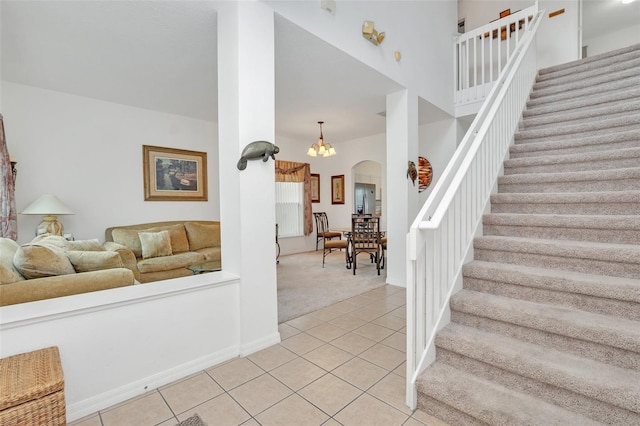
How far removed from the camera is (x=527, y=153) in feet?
10.0

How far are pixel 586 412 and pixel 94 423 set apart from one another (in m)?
2.43

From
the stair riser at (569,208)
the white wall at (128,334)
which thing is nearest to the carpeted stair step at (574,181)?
the stair riser at (569,208)

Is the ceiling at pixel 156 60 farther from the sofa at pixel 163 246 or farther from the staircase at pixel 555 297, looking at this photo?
the staircase at pixel 555 297

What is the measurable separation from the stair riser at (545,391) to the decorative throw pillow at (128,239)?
4003 millimetres

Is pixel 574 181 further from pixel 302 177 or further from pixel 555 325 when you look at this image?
pixel 302 177

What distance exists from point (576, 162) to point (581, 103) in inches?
47.7

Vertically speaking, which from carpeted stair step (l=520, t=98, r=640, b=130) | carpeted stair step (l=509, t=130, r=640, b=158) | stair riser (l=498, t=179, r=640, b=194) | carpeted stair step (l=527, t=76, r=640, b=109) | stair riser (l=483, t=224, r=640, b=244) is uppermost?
carpeted stair step (l=527, t=76, r=640, b=109)

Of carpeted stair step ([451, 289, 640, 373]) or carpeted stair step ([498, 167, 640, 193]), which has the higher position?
carpeted stair step ([498, 167, 640, 193])

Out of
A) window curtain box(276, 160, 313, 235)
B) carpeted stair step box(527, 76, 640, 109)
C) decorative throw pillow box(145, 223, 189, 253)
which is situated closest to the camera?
carpeted stair step box(527, 76, 640, 109)

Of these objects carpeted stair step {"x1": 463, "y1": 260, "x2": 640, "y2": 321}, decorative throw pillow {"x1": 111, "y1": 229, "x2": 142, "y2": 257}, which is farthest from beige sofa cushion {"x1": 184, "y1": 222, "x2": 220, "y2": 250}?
carpeted stair step {"x1": 463, "y1": 260, "x2": 640, "y2": 321}

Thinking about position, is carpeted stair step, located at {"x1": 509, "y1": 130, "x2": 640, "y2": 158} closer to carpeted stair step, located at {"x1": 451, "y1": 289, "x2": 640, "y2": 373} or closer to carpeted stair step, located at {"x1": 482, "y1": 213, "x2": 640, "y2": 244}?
carpeted stair step, located at {"x1": 482, "y1": 213, "x2": 640, "y2": 244}

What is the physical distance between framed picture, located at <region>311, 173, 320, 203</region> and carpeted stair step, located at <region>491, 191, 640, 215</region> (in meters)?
5.00

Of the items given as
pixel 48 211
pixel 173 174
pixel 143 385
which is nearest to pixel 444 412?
pixel 143 385

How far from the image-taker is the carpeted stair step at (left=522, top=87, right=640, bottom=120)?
304 centimetres
